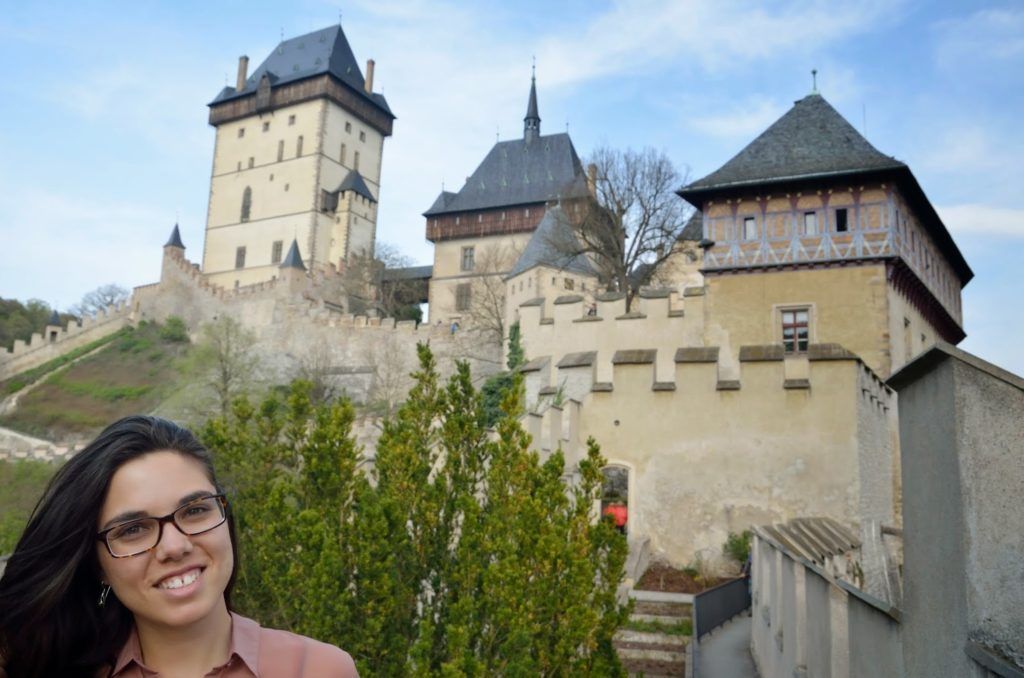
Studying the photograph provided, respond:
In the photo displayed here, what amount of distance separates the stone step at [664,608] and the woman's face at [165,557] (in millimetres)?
12149

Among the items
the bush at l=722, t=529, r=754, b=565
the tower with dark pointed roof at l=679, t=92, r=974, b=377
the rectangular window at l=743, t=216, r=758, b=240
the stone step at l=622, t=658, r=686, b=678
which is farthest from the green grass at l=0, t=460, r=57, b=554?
the rectangular window at l=743, t=216, r=758, b=240

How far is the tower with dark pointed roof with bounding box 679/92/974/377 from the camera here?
822 inches

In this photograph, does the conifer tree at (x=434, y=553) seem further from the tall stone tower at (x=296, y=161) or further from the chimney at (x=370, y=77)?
the chimney at (x=370, y=77)

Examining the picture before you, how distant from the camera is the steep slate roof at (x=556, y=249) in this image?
3241cm

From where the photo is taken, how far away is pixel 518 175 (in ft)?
170

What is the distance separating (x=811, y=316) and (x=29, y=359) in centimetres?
4793

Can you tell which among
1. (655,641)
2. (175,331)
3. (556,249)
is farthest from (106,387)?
(655,641)

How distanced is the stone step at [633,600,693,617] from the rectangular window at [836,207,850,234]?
11.7 metres

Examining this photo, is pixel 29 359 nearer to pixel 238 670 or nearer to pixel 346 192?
pixel 346 192

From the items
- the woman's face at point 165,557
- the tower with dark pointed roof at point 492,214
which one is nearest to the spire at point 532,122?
the tower with dark pointed roof at point 492,214

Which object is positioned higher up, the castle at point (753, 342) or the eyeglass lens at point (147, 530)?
the castle at point (753, 342)

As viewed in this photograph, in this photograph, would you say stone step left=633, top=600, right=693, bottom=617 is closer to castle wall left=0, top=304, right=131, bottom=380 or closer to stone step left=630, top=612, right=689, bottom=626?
stone step left=630, top=612, right=689, bottom=626

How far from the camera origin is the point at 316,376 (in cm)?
3853

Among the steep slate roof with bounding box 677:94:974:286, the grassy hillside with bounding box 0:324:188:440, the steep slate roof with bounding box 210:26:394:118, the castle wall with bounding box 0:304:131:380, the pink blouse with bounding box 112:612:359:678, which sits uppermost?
the steep slate roof with bounding box 210:26:394:118
